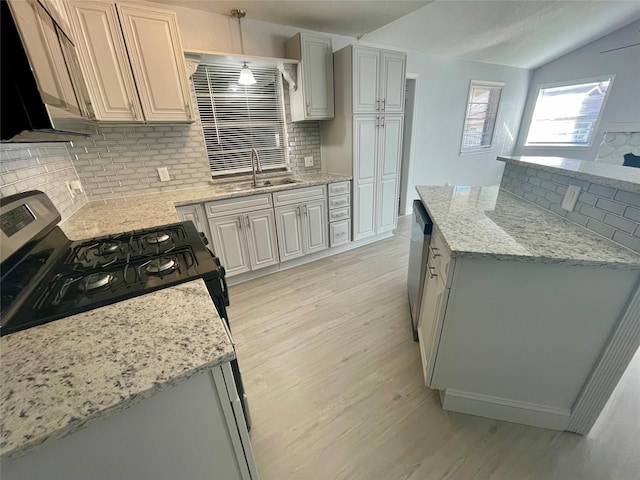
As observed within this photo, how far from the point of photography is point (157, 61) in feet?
6.63

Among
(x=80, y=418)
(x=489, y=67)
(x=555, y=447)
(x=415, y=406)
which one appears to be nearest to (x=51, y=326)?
(x=80, y=418)

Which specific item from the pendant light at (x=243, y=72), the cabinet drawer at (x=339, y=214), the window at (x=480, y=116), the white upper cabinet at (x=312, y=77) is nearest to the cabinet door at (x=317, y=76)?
the white upper cabinet at (x=312, y=77)

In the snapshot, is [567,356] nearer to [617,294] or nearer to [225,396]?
[617,294]

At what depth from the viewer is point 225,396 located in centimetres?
68

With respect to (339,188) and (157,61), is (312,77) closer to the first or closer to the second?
(339,188)

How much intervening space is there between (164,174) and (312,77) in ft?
5.88

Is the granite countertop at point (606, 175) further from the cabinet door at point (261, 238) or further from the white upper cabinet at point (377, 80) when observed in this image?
the cabinet door at point (261, 238)

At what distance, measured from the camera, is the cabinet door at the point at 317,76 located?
104 inches

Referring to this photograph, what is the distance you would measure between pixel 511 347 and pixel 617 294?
1.46 feet

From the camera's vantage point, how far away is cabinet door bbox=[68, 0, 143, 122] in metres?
1.75

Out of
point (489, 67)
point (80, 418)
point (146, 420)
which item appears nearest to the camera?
point (80, 418)

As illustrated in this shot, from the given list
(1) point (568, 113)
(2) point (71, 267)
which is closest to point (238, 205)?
(2) point (71, 267)

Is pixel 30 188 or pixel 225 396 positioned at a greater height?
pixel 30 188

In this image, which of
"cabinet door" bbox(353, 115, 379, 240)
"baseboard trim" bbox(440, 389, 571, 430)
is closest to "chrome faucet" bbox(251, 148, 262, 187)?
"cabinet door" bbox(353, 115, 379, 240)
